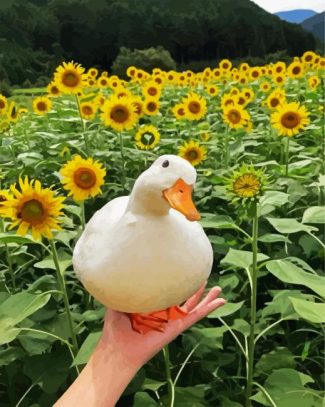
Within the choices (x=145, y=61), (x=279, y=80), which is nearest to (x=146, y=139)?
(x=279, y=80)

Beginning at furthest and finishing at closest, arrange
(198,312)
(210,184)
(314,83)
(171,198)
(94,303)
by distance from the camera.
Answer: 1. (314,83)
2. (210,184)
3. (94,303)
4. (198,312)
5. (171,198)

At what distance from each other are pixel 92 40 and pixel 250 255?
18.3 m

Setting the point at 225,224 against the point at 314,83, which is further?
the point at 314,83

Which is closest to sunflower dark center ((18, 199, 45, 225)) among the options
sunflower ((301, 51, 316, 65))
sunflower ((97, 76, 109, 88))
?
sunflower ((97, 76, 109, 88))

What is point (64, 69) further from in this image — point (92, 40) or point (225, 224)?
point (92, 40)

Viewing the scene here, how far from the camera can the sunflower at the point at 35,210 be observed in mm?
938

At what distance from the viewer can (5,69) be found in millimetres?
11852

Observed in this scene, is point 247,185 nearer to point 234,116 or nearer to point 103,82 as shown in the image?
point 234,116

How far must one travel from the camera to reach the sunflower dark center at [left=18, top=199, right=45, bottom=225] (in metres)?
0.94

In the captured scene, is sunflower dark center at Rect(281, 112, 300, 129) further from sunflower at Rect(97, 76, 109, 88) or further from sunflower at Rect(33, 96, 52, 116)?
sunflower at Rect(97, 76, 109, 88)

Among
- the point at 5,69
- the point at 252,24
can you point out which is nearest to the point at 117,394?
the point at 5,69

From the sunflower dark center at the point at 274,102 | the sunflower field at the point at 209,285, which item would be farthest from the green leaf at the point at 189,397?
the sunflower dark center at the point at 274,102

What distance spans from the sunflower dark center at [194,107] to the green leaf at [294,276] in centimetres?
152

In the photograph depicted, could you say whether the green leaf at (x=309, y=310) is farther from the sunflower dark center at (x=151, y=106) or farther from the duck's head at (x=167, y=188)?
the sunflower dark center at (x=151, y=106)
